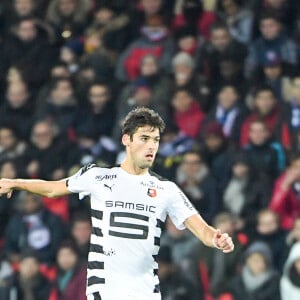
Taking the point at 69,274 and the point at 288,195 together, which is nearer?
the point at 288,195

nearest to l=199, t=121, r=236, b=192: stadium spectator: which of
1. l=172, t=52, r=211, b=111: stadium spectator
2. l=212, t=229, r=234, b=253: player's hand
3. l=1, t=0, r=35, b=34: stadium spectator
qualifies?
l=172, t=52, r=211, b=111: stadium spectator

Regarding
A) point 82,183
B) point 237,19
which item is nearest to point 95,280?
point 82,183

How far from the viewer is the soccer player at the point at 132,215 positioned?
31.6 feet

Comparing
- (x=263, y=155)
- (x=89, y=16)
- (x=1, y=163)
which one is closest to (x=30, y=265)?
(x=1, y=163)

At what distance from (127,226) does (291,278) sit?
3.72 m

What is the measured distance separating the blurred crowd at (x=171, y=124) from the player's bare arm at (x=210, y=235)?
11.4 ft

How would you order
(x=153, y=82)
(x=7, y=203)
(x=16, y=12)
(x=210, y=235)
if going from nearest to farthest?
(x=210, y=235)
(x=7, y=203)
(x=153, y=82)
(x=16, y=12)

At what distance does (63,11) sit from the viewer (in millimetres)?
17703

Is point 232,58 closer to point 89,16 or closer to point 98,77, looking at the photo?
point 98,77

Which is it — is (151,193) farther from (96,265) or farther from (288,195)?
(288,195)

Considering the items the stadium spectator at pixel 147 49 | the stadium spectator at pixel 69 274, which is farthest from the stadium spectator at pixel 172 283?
the stadium spectator at pixel 147 49

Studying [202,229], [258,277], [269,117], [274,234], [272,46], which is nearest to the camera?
[202,229]

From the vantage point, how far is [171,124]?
15.2m

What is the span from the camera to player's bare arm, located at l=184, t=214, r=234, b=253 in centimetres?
916
